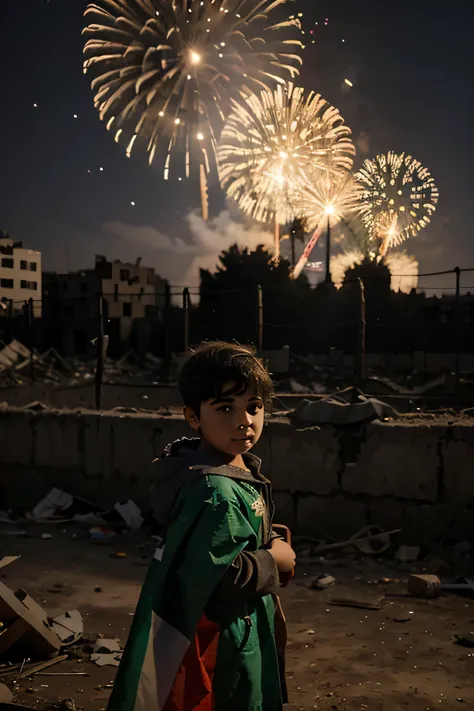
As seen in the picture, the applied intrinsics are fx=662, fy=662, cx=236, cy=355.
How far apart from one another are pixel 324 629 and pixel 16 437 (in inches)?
151

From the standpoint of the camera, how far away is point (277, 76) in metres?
24.0

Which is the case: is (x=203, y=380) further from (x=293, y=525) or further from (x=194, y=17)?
(x=194, y=17)

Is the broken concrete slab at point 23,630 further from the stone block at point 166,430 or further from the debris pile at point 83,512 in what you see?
the stone block at point 166,430

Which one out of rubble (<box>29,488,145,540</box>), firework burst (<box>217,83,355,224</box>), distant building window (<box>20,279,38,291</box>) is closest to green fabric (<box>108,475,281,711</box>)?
rubble (<box>29,488,145,540</box>)

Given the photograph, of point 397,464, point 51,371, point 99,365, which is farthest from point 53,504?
point 51,371

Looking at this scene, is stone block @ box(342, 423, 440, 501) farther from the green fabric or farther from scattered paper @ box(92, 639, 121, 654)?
the green fabric

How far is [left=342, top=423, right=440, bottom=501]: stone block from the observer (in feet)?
17.4

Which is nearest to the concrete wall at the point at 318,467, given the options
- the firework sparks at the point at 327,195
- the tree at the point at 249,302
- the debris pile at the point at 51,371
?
the debris pile at the point at 51,371

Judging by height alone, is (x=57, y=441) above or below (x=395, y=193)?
below

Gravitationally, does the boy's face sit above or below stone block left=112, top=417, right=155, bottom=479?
above

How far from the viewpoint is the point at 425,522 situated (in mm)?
5285

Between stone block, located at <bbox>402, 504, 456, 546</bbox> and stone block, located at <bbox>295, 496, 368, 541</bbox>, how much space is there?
341mm

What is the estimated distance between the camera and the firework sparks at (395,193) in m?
39.4

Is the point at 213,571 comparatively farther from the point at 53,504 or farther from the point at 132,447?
the point at 53,504
